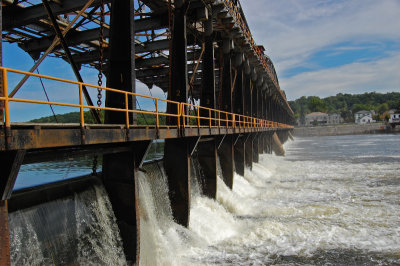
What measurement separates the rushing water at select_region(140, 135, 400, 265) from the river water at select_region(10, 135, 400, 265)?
35mm

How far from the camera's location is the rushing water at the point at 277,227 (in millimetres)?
9805

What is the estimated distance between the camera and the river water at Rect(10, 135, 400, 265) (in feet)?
25.3

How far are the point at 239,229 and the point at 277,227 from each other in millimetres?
1682

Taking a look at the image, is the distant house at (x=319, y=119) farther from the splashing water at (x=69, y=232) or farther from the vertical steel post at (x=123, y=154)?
the splashing water at (x=69, y=232)

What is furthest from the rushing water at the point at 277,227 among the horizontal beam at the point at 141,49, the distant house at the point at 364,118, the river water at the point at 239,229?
the distant house at the point at 364,118

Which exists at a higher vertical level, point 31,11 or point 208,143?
point 31,11

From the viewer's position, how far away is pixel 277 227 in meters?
12.5

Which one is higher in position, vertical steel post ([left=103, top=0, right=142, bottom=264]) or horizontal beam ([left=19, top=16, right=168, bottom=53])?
horizontal beam ([left=19, top=16, right=168, bottom=53])

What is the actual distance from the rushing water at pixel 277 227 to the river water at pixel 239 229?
0.03 metres

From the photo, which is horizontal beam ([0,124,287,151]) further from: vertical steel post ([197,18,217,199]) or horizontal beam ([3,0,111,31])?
vertical steel post ([197,18,217,199])

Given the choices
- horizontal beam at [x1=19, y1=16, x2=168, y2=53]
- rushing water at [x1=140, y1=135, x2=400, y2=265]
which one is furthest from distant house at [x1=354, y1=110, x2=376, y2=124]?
horizontal beam at [x1=19, y1=16, x2=168, y2=53]

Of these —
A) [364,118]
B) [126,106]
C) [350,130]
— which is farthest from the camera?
[364,118]

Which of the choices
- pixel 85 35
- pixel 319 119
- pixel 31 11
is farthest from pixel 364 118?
pixel 31 11

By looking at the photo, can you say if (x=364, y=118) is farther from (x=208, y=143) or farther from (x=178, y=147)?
(x=178, y=147)
